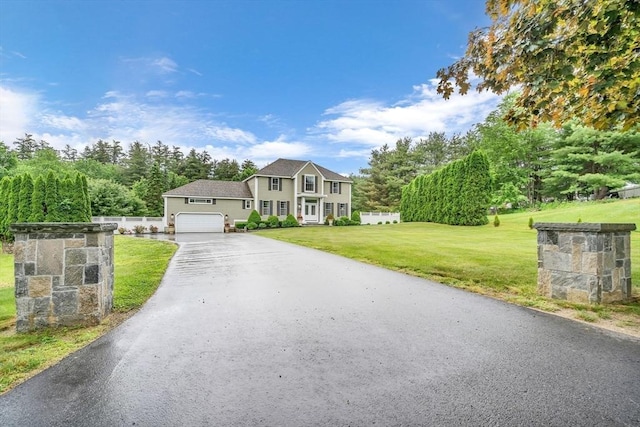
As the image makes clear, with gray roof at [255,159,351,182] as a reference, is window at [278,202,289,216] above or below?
below

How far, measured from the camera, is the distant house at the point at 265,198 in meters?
28.8

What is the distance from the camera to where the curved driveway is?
214 centimetres

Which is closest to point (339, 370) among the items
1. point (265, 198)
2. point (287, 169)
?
point (265, 198)

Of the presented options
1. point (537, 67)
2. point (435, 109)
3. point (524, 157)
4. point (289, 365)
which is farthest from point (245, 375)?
point (524, 157)

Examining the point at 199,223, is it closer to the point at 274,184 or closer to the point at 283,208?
the point at 274,184

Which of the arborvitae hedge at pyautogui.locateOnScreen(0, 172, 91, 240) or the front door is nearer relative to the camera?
the arborvitae hedge at pyautogui.locateOnScreen(0, 172, 91, 240)

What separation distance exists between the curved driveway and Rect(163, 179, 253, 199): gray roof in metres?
26.2

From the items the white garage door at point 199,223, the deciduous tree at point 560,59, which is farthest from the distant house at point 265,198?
the deciduous tree at point 560,59

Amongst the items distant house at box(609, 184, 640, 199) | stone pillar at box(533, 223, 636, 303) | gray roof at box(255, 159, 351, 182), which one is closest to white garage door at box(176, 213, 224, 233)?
gray roof at box(255, 159, 351, 182)

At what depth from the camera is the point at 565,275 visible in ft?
16.3

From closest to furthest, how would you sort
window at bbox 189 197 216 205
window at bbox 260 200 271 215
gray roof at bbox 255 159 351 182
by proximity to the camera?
window at bbox 189 197 216 205
window at bbox 260 200 271 215
gray roof at bbox 255 159 351 182

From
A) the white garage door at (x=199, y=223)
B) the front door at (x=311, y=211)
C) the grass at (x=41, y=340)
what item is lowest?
the grass at (x=41, y=340)

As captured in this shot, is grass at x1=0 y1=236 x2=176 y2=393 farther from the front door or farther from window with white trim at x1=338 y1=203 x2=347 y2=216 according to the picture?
window with white trim at x1=338 y1=203 x2=347 y2=216

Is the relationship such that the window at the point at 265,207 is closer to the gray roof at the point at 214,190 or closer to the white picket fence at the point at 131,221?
the gray roof at the point at 214,190
